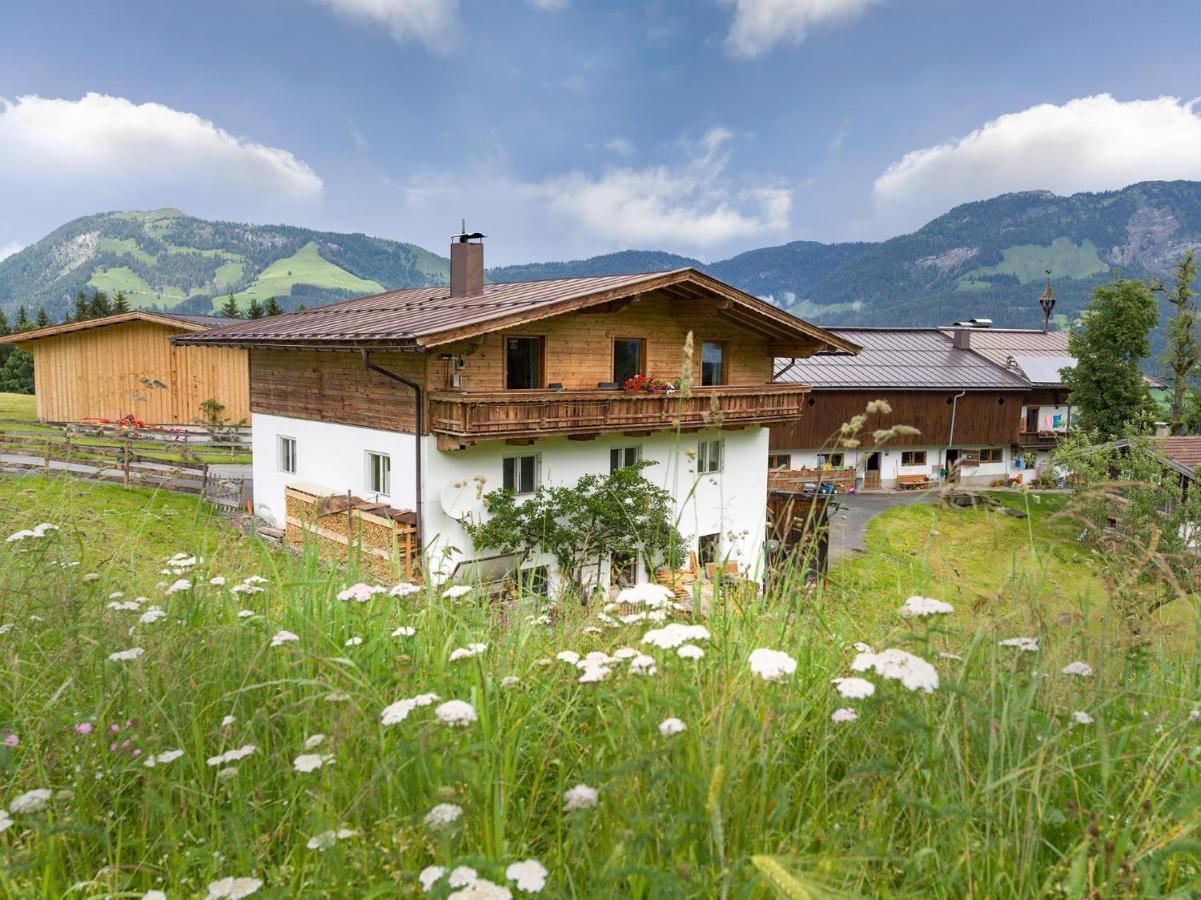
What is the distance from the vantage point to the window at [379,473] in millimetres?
18031

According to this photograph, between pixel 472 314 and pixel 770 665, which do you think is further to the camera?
pixel 472 314

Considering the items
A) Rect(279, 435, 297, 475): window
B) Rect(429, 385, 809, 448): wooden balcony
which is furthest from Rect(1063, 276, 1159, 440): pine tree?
Rect(279, 435, 297, 475): window

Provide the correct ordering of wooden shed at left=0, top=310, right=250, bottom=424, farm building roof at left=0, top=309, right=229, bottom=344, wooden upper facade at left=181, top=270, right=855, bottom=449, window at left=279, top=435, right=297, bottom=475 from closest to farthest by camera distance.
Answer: wooden upper facade at left=181, top=270, right=855, bottom=449 < window at left=279, top=435, right=297, bottom=475 < farm building roof at left=0, top=309, right=229, bottom=344 < wooden shed at left=0, top=310, right=250, bottom=424

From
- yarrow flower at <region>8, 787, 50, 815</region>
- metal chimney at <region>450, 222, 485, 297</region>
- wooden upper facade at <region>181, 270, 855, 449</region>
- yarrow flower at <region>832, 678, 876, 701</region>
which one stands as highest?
metal chimney at <region>450, 222, 485, 297</region>

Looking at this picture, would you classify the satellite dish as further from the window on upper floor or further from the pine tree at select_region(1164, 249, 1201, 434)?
the pine tree at select_region(1164, 249, 1201, 434)

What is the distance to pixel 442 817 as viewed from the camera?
1.78 meters

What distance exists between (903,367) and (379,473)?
116 ft

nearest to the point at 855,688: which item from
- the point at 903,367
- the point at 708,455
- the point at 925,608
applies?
the point at 925,608

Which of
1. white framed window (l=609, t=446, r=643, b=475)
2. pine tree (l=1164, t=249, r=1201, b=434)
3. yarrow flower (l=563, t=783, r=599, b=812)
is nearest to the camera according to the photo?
yarrow flower (l=563, t=783, r=599, b=812)

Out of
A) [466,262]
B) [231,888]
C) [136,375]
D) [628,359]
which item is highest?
[466,262]

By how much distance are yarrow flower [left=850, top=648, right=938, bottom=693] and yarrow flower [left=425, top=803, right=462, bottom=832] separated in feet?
3.84

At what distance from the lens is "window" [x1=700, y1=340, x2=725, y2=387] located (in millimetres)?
22062

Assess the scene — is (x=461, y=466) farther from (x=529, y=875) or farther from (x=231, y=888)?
(x=529, y=875)

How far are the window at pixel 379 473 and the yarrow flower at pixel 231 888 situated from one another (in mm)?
16350
